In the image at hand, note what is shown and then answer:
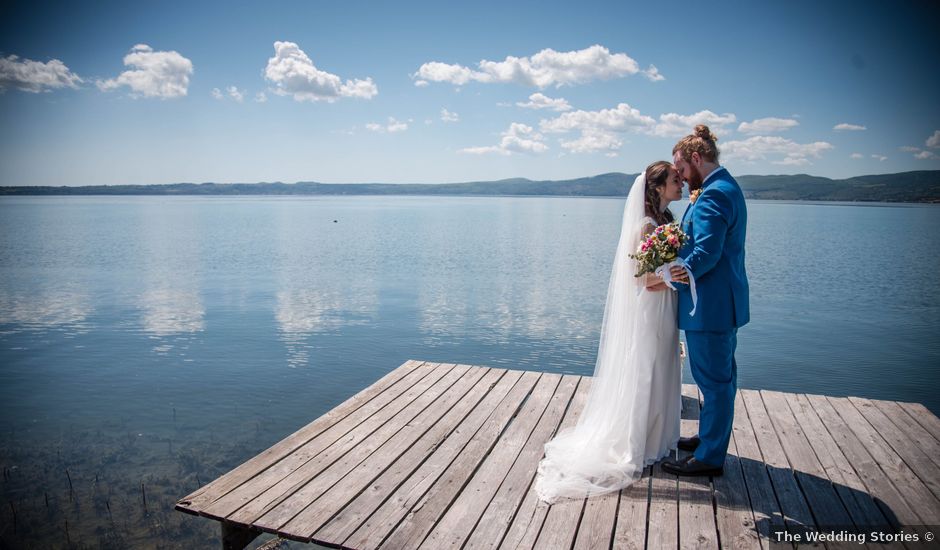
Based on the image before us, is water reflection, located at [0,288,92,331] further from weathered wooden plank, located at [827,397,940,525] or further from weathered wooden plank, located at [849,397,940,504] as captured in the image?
weathered wooden plank, located at [849,397,940,504]

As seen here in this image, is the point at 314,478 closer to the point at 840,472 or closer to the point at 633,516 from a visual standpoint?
the point at 633,516

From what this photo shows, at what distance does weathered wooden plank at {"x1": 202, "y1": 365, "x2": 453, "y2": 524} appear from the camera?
4141 mm

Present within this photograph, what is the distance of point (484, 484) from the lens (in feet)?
14.9

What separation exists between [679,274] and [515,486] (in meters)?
2.12

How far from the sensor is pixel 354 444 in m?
5.28

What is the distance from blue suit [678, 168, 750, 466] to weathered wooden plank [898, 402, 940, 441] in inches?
109

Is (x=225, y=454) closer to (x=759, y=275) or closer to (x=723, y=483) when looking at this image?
(x=723, y=483)

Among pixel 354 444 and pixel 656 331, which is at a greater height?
pixel 656 331

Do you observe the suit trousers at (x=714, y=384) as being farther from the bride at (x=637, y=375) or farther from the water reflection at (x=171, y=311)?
the water reflection at (x=171, y=311)

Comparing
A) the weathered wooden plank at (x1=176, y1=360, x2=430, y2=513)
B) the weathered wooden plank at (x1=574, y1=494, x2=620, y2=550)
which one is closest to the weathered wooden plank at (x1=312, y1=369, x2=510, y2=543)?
the weathered wooden plank at (x1=176, y1=360, x2=430, y2=513)

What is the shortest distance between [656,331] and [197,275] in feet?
68.5

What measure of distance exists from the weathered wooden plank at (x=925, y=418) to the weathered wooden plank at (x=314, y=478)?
16.9 ft

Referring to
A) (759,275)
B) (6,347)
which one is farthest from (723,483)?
(759,275)

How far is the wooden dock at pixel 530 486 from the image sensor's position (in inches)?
153
